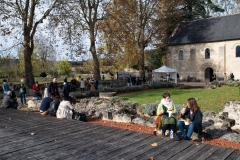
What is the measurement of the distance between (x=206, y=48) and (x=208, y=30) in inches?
126

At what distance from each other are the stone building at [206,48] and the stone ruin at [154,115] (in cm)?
2735

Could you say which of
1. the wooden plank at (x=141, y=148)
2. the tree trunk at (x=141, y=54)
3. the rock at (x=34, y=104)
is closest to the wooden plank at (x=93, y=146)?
the wooden plank at (x=141, y=148)

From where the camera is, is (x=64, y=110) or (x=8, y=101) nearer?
(x=64, y=110)

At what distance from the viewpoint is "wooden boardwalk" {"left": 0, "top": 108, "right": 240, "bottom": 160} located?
4949mm

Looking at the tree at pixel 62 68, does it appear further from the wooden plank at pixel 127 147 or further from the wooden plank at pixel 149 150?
the wooden plank at pixel 149 150

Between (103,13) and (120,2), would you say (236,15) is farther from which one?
(103,13)

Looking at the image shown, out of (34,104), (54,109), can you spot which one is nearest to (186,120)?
(54,109)

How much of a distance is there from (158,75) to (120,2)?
11.9 m

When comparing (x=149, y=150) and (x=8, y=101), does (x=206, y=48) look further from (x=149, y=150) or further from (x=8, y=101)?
(x=149, y=150)

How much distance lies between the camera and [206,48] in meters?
39.0

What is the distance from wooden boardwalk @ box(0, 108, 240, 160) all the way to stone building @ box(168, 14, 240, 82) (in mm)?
33768

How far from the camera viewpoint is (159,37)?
40125 mm

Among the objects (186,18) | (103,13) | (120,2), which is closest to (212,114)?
(103,13)

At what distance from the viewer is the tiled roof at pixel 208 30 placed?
3638cm
